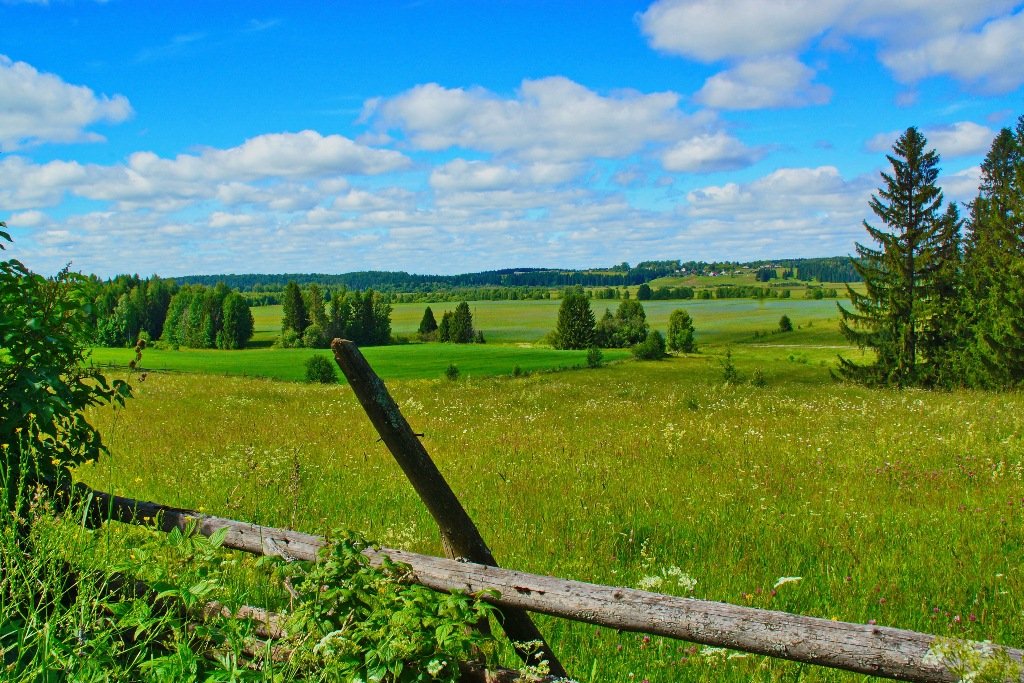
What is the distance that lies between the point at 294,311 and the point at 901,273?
58.9 meters

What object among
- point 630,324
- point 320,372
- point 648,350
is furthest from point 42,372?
point 630,324

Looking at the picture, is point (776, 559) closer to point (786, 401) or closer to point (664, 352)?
point (786, 401)

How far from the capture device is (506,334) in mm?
97938

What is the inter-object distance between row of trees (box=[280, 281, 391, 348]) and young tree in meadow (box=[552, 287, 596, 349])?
2540 cm

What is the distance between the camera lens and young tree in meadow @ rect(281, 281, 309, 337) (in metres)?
73.9

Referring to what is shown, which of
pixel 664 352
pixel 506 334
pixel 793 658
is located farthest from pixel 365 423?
pixel 506 334

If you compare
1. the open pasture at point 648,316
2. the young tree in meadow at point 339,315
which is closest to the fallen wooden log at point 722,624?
the young tree in meadow at point 339,315

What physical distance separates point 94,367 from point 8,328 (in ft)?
1.94

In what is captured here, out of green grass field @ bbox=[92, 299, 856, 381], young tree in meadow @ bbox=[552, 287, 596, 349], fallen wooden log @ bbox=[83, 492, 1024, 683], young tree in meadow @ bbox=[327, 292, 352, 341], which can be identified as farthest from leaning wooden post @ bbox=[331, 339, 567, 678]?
young tree in meadow @ bbox=[552, 287, 596, 349]


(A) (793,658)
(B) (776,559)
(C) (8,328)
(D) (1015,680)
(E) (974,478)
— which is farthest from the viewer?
(E) (974,478)

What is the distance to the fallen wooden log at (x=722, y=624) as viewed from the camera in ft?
9.20

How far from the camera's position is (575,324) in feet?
297

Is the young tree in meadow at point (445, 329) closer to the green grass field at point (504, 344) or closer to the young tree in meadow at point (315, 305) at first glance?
the green grass field at point (504, 344)

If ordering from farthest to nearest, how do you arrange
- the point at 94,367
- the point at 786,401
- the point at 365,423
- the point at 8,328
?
the point at 786,401, the point at 365,423, the point at 94,367, the point at 8,328
